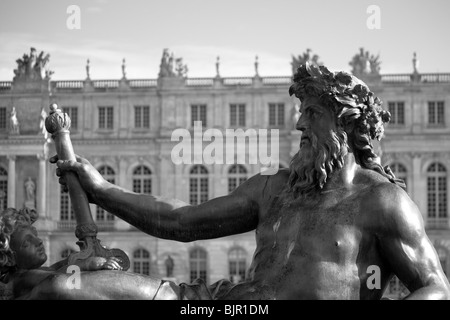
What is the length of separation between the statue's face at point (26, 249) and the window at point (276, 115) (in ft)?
166

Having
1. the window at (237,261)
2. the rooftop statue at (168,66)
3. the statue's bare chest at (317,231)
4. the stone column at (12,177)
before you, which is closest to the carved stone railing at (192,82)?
the rooftop statue at (168,66)

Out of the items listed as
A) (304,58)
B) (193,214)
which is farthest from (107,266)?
(304,58)

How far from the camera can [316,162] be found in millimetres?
4625

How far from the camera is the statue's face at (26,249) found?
191 inches

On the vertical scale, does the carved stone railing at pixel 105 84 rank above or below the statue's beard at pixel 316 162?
above

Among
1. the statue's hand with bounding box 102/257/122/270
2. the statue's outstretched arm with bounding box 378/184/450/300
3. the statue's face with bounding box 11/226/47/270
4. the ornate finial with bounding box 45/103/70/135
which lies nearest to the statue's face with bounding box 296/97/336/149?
the statue's outstretched arm with bounding box 378/184/450/300

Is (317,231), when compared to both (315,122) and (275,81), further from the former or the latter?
(275,81)

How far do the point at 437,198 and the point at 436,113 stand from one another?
3.88 m

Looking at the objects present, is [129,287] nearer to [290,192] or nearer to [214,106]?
[290,192]

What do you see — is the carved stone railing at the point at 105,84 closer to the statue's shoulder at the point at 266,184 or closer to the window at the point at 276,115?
the window at the point at 276,115

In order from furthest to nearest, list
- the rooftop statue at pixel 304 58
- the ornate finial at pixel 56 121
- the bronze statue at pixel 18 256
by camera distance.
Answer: the rooftop statue at pixel 304 58
the ornate finial at pixel 56 121
the bronze statue at pixel 18 256

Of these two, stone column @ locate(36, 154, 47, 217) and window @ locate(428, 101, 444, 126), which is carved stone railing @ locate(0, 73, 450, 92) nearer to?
window @ locate(428, 101, 444, 126)
